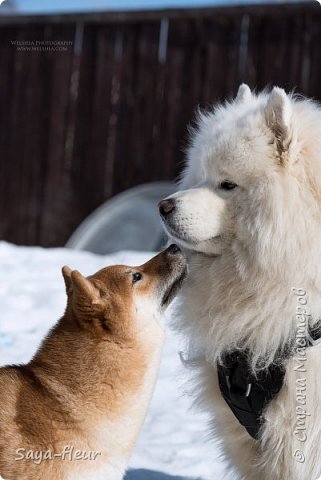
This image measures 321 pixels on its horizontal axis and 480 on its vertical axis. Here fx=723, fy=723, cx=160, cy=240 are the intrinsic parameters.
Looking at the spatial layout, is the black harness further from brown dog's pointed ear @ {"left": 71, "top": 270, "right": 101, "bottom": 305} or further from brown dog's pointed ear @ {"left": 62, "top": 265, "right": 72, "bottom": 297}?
brown dog's pointed ear @ {"left": 62, "top": 265, "right": 72, "bottom": 297}

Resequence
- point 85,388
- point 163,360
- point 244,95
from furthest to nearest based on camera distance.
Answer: point 163,360
point 244,95
point 85,388

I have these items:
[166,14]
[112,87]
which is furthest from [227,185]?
[112,87]

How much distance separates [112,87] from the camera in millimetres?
10914

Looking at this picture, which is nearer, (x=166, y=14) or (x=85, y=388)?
(x=85, y=388)

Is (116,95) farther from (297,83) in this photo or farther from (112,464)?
(112,464)

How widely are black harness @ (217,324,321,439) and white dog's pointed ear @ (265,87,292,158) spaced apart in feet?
2.75

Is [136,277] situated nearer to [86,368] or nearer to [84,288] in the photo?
[84,288]

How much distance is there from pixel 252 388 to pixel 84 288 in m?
0.88

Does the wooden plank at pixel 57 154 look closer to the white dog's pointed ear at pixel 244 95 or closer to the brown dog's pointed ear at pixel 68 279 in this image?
the white dog's pointed ear at pixel 244 95

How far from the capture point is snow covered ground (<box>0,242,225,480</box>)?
4.19 metres

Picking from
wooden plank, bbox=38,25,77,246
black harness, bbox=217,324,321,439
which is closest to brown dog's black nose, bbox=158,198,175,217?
black harness, bbox=217,324,321,439

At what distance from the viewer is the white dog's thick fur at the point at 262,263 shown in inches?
124

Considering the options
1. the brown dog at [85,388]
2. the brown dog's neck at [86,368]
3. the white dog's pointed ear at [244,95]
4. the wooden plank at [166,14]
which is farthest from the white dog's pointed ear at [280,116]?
the wooden plank at [166,14]

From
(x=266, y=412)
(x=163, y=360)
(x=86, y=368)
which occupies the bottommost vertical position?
(x=163, y=360)
